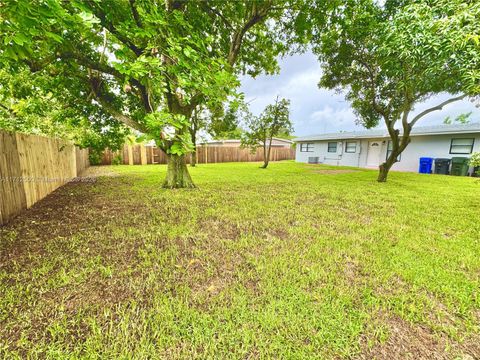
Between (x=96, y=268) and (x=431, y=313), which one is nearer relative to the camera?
(x=431, y=313)

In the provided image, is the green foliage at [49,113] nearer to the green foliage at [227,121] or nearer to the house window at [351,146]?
the green foliage at [227,121]

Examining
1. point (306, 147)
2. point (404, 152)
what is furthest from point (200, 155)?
point (404, 152)

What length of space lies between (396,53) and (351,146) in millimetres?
14415

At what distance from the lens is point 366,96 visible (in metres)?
8.50

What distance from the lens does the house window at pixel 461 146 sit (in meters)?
12.1

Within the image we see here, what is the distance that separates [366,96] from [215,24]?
22.2 feet

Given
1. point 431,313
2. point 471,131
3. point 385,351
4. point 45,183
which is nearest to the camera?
point 385,351

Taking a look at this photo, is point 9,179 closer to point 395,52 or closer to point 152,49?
point 152,49

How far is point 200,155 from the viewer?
19516 mm

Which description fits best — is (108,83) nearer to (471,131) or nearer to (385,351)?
(385,351)

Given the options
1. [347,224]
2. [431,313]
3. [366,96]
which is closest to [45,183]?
[347,224]

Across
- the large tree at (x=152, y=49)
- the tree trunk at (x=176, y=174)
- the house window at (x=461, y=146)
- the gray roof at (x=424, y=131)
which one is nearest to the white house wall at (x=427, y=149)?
the house window at (x=461, y=146)

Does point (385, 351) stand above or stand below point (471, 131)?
below

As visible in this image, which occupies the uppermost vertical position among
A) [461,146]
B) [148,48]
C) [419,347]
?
[148,48]
